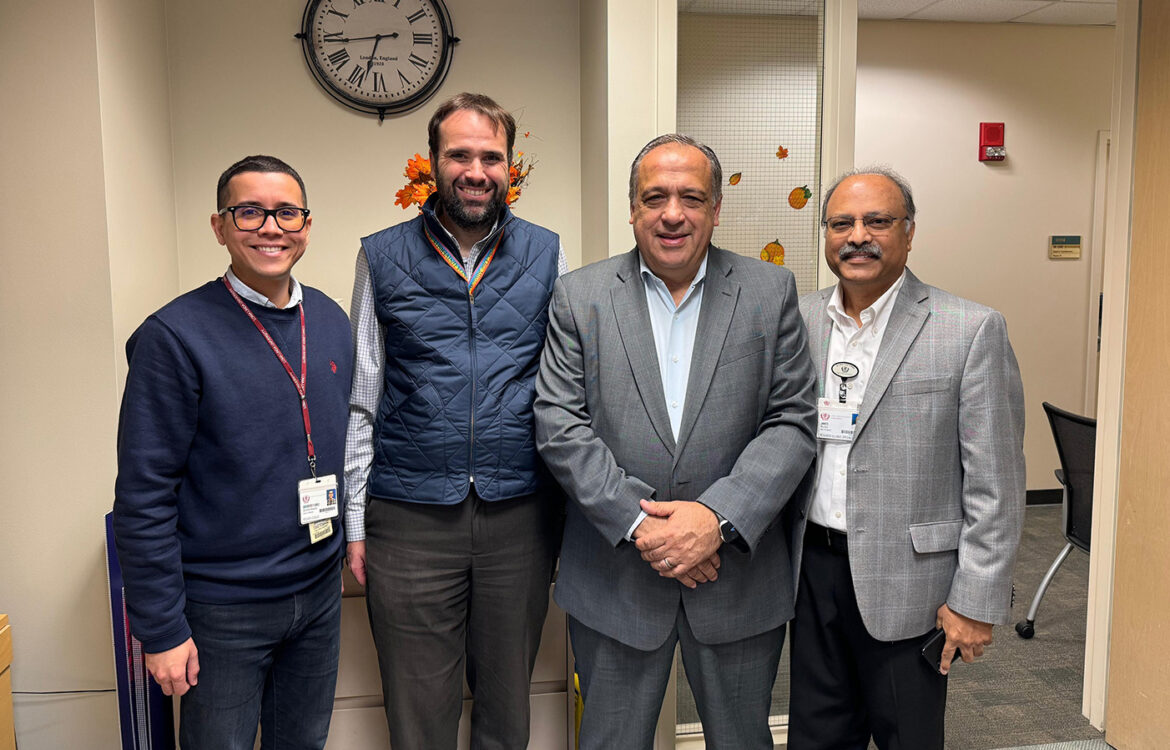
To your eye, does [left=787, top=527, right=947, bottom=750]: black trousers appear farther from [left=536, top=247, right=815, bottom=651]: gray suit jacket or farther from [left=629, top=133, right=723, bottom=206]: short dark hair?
[left=629, top=133, right=723, bottom=206]: short dark hair

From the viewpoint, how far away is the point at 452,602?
5.85 ft

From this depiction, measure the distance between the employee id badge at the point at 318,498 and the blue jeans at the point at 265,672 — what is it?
0.51 ft

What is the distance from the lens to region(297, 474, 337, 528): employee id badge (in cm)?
155

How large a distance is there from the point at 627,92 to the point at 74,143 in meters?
1.54

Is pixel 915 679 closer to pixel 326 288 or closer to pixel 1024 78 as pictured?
pixel 326 288

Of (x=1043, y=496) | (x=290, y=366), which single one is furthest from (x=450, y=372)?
(x=1043, y=496)

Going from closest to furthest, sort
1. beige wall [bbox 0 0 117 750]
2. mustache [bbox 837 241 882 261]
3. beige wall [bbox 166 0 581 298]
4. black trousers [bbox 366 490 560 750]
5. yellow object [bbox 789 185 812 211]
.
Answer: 1. mustache [bbox 837 241 882 261]
2. black trousers [bbox 366 490 560 750]
3. beige wall [bbox 0 0 117 750]
4. yellow object [bbox 789 185 812 211]
5. beige wall [bbox 166 0 581 298]

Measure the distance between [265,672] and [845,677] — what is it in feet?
3.95

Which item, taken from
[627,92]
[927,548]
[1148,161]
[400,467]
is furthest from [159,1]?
[1148,161]

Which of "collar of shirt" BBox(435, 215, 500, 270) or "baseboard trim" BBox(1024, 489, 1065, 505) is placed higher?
"collar of shirt" BBox(435, 215, 500, 270)

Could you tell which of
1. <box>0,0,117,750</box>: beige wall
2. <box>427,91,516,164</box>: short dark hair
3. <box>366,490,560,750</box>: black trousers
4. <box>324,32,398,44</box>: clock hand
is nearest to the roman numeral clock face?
<box>324,32,398,44</box>: clock hand

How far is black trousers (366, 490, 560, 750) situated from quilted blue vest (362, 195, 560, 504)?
0.21ft

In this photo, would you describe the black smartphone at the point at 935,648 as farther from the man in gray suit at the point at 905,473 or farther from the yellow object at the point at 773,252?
the yellow object at the point at 773,252

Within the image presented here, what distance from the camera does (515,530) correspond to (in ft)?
5.83
